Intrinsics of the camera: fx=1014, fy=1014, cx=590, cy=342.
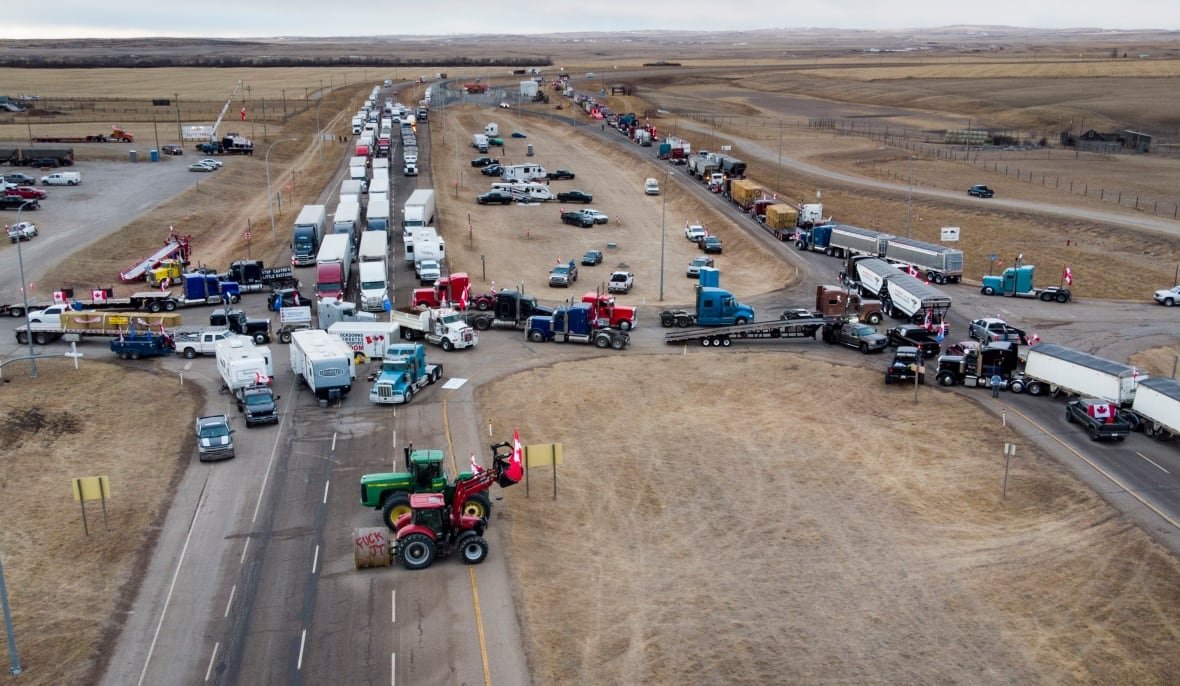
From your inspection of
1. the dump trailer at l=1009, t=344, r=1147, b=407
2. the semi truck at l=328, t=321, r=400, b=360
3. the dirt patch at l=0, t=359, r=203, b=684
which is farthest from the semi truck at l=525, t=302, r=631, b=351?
the dump trailer at l=1009, t=344, r=1147, b=407

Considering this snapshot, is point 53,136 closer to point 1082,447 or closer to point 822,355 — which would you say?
point 822,355

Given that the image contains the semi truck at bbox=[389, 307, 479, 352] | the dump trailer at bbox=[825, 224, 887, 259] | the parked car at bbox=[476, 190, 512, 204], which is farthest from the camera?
the parked car at bbox=[476, 190, 512, 204]

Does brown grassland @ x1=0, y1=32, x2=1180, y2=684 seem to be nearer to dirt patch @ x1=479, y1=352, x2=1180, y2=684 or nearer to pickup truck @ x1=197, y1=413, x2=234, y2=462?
dirt patch @ x1=479, y1=352, x2=1180, y2=684

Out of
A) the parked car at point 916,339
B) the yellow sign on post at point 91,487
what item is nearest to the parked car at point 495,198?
the parked car at point 916,339

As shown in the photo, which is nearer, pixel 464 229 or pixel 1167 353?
pixel 1167 353

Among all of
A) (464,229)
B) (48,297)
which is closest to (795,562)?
(48,297)

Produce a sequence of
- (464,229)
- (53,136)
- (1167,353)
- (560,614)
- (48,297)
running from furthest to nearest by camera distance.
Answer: (53,136) < (464,229) < (48,297) < (1167,353) < (560,614)
